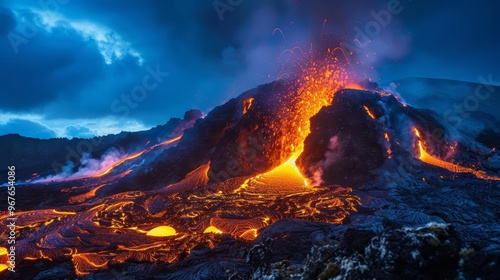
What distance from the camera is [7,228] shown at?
17594mm

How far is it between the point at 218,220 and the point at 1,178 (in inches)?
2764

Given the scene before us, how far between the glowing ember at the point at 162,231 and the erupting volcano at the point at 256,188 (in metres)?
0.08

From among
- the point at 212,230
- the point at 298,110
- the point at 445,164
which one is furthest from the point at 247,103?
the point at 212,230

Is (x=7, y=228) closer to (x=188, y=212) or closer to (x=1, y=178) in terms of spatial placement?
(x=188, y=212)

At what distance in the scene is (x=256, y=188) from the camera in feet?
77.5

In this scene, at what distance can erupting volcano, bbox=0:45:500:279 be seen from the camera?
1255cm

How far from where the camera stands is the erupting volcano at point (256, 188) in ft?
41.2

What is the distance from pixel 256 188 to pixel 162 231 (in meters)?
9.97

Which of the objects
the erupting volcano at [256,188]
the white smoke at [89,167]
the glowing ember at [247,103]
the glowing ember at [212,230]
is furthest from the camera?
the white smoke at [89,167]

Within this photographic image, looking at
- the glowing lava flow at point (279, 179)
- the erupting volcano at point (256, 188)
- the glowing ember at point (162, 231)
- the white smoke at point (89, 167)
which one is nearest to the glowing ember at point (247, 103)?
the erupting volcano at point (256, 188)

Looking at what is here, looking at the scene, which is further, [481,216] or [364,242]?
[481,216]

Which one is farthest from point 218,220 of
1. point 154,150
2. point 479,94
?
point 479,94

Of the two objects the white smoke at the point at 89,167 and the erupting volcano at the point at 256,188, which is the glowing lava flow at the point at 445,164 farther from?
the white smoke at the point at 89,167

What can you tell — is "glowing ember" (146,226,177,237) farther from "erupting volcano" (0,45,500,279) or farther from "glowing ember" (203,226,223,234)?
"glowing ember" (203,226,223,234)
